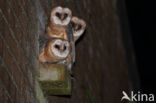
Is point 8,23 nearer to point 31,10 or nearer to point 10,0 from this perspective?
point 10,0

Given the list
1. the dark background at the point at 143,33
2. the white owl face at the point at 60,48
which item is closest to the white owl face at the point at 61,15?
the white owl face at the point at 60,48

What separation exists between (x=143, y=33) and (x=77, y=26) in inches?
249

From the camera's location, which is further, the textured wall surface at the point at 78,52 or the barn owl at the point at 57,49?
the barn owl at the point at 57,49

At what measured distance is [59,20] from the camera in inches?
136

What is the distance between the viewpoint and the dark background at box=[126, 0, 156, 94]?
382 inches

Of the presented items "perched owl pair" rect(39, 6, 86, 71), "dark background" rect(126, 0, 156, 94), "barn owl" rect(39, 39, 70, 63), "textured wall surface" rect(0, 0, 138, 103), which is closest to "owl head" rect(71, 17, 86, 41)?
"perched owl pair" rect(39, 6, 86, 71)

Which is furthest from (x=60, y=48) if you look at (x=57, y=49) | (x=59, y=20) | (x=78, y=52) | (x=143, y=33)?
(x=143, y=33)

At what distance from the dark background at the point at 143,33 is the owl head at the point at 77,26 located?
6.01 meters

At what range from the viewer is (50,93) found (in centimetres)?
348

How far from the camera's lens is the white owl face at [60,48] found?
10.5ft

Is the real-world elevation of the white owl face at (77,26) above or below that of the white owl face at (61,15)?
below

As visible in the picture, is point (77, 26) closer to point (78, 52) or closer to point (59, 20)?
point (59, 20)

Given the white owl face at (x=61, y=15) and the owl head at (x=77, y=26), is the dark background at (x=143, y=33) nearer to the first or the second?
the owl head at (x=77, y=26)

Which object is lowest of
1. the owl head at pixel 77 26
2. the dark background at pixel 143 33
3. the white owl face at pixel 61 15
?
the dark background at pixel 143 33
